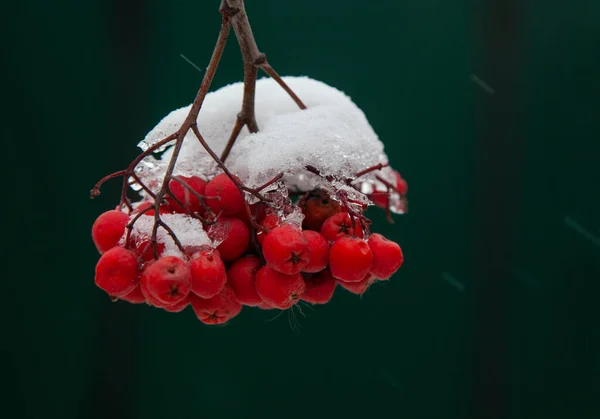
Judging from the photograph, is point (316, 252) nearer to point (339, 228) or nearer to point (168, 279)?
point (339, 228)

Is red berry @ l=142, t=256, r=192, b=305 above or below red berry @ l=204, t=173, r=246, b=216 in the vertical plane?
below

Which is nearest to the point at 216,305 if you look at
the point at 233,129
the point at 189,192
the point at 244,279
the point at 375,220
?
the point at 244,279

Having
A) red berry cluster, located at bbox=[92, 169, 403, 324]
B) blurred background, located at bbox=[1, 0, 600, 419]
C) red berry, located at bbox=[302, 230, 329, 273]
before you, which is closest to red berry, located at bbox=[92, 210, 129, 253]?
red berry cluster, located at bbox=[92, 169, 403, 324]

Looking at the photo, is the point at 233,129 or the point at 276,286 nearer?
the point at 276,286

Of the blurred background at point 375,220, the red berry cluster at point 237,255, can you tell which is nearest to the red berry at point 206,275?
the red berry cluster at point 237,255

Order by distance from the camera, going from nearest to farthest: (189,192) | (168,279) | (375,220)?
(168,279) → (189,192) → (375,220)

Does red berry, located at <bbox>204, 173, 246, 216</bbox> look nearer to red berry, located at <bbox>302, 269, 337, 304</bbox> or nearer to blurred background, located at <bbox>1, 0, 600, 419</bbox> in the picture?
red berry, located at <bbox>302, 269, 337, 304</bbox>
